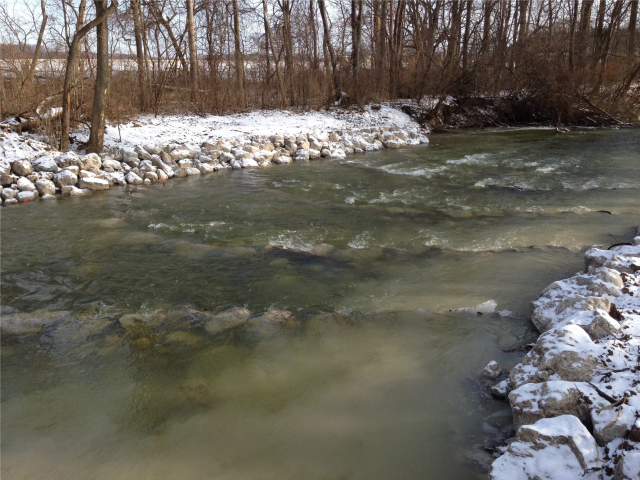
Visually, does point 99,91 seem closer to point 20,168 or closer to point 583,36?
point 20,168

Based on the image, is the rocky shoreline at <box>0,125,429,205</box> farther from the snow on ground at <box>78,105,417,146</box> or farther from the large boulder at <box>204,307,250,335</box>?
the large boulder at <box>204,307,250,335</box>

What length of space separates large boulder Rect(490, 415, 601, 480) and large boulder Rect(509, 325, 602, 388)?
52 centimetres

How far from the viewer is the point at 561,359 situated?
2.88m

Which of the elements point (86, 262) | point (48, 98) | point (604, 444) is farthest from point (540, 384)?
point (48, 98)

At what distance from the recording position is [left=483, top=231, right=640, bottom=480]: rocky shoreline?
Result: 7.23ft

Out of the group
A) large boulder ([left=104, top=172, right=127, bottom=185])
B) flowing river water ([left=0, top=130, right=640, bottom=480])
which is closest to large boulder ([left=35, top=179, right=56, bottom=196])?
flowing river water ([left=0, top=130, right=640, bottom=480])

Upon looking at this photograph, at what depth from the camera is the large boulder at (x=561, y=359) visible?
2826 mm

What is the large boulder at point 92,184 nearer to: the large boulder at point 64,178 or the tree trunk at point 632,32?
the large boulder at point 64,178

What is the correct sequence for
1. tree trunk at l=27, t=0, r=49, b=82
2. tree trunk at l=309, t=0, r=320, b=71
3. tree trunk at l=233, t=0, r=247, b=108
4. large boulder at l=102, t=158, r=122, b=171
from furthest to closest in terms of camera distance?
tree trunk at l=309, t=0, r=320, b=71
tree trunk at l=233, t=0, r=247, b=108
tree trunk at l=27, t=0, r=49, b=82
large boulder at l=102, t=158, r=122, b=171

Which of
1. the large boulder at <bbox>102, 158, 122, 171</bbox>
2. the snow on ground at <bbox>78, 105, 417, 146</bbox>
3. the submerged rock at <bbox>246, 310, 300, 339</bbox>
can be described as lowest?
the submerged rock at <bbox>246, 310, 300, 339</bbox>

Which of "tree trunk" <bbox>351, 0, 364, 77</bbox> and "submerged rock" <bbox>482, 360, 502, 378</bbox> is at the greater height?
"tree trunk" <bbox>351, 0, 364, 77</bbox>

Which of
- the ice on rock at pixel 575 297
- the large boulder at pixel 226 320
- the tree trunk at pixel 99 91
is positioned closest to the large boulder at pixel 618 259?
the ice on rock at pixel 575 297

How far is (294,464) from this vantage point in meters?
2.63

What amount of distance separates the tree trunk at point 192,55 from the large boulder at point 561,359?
15.0m
